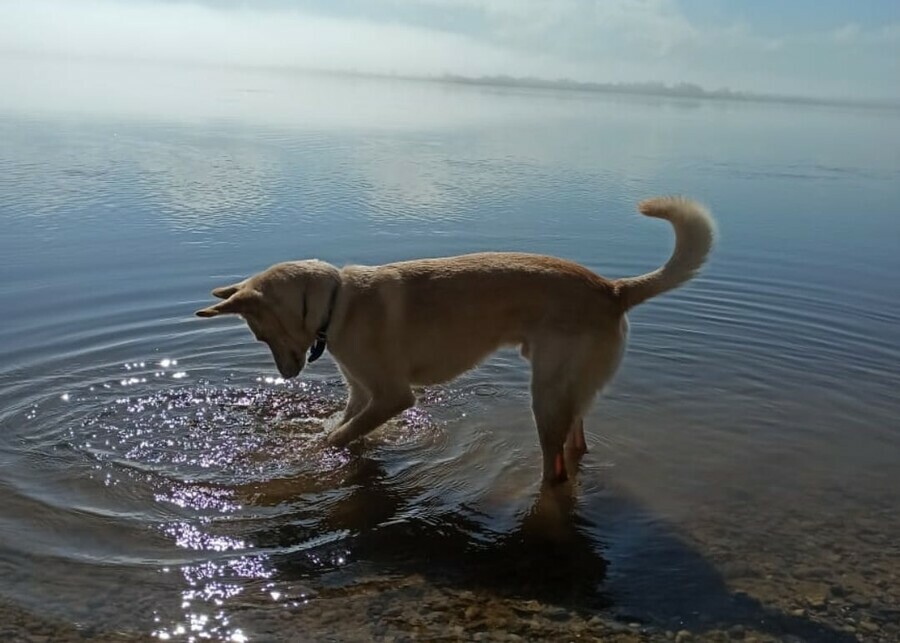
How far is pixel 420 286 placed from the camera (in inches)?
245

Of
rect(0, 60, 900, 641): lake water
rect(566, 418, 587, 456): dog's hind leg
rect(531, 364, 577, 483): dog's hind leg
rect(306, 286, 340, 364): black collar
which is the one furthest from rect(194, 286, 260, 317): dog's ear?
rect(566, 418, 587, 456): dog's hind leg

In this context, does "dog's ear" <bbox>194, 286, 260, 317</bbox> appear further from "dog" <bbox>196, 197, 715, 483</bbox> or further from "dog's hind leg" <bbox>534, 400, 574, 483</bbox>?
"dog's hind leg" <bbox>534, 400, 574, 483</bbox>

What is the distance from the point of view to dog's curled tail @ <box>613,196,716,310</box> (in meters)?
5.85

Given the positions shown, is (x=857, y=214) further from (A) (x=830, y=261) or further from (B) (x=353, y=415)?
(B) (x=353, y=415)

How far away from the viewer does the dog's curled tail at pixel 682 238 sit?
585 cm

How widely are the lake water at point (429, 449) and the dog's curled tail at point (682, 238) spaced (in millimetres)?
1519

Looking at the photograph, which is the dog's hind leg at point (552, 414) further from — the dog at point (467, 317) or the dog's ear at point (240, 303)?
the dog's ear at point (240, 303)

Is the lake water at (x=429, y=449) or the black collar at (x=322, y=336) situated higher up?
the black collar at (x=322, y=336)

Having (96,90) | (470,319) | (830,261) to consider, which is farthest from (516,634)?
(96,90)

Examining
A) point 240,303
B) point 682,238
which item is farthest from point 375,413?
point 682,238

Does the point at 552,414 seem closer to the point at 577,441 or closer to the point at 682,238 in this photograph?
the point at 577,441

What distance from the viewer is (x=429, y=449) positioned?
689 cm

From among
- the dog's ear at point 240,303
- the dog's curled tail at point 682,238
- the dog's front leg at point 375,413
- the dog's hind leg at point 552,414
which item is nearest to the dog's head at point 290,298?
the dog's ear at point 240,303

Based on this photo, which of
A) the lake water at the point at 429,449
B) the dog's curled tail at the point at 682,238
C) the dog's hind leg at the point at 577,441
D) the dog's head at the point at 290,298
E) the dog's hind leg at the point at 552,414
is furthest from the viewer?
the dog's hind leg at the point at 577,441
